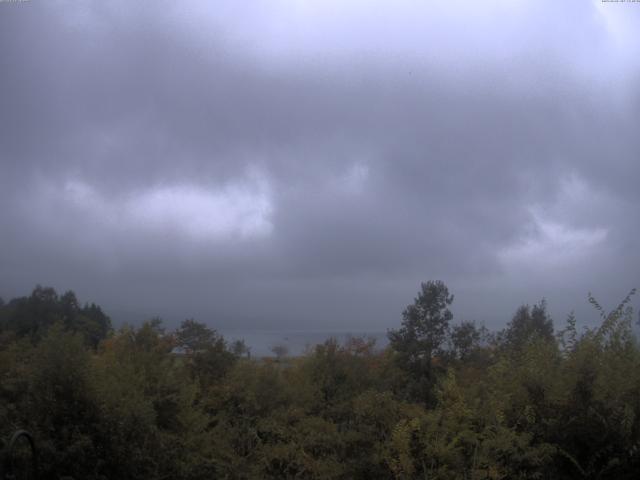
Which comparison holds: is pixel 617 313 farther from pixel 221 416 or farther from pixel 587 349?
pixel 221 416

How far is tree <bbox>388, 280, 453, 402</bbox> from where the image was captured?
2047 centimetres

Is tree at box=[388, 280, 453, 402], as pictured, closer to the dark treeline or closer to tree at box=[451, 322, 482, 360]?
tree at box=[451, 322, 482, 360]

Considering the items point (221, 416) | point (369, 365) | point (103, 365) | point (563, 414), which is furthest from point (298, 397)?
point (563, 414)

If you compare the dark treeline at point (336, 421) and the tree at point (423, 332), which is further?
the tree at point (423, 332)

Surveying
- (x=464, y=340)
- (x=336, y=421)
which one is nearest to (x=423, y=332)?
(x=464, y=340)

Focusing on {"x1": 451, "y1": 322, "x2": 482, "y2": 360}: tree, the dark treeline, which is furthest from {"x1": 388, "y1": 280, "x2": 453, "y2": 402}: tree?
the dark treeline

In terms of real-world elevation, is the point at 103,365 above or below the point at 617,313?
below

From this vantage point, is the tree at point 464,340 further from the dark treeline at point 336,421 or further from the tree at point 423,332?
the dark treeline at point 336,421

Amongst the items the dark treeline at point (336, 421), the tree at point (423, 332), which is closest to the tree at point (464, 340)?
the tree at point (423, 332)

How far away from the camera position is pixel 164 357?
525 inches

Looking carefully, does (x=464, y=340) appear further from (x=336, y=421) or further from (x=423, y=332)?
(x=336, y=421)

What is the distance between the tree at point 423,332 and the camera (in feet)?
67.2

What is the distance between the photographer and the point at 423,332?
69.7ft

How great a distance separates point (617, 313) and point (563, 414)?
2241 millimetres
